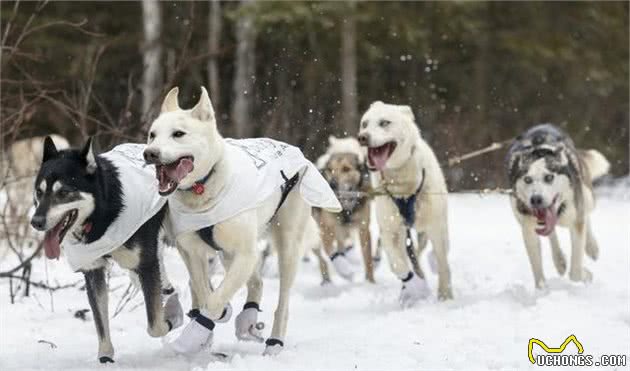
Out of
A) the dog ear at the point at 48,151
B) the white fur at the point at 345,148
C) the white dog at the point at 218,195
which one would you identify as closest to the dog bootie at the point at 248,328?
the white dog at the point at 218,195

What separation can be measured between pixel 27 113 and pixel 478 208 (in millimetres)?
8370

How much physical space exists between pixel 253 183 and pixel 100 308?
0.99 metres

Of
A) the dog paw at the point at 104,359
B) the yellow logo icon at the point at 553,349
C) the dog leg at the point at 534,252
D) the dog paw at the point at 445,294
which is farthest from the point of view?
the dog leg at the point at 534,252

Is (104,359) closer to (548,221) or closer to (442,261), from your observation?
(442,261)

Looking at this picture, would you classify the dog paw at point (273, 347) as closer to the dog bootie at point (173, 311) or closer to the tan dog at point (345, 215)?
the dog bootie at point (173, 311)

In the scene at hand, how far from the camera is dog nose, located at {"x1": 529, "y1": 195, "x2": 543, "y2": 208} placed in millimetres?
7914

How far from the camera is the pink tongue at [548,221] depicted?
795 cm

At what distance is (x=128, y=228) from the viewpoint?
5098 millimetres

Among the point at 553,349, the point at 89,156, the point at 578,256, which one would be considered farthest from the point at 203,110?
the point at 578,256

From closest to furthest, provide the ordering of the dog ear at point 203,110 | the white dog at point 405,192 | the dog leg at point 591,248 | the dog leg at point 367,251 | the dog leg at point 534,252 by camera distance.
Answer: the dog ear at point 203,110, the white dog at point 405,192, the dog leg at point 534,252, the dog leg at point 591,248, the dog leg at point 367,251

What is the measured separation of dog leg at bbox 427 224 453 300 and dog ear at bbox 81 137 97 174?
3.52 m

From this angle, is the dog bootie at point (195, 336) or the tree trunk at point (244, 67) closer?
the dog bootie at point (195, 336)

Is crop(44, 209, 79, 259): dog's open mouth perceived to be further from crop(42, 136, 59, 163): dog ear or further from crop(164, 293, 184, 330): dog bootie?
crop(164, 293, 184, 330): dog bootie

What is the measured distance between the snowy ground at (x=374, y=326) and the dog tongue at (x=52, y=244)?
66 centimetres
